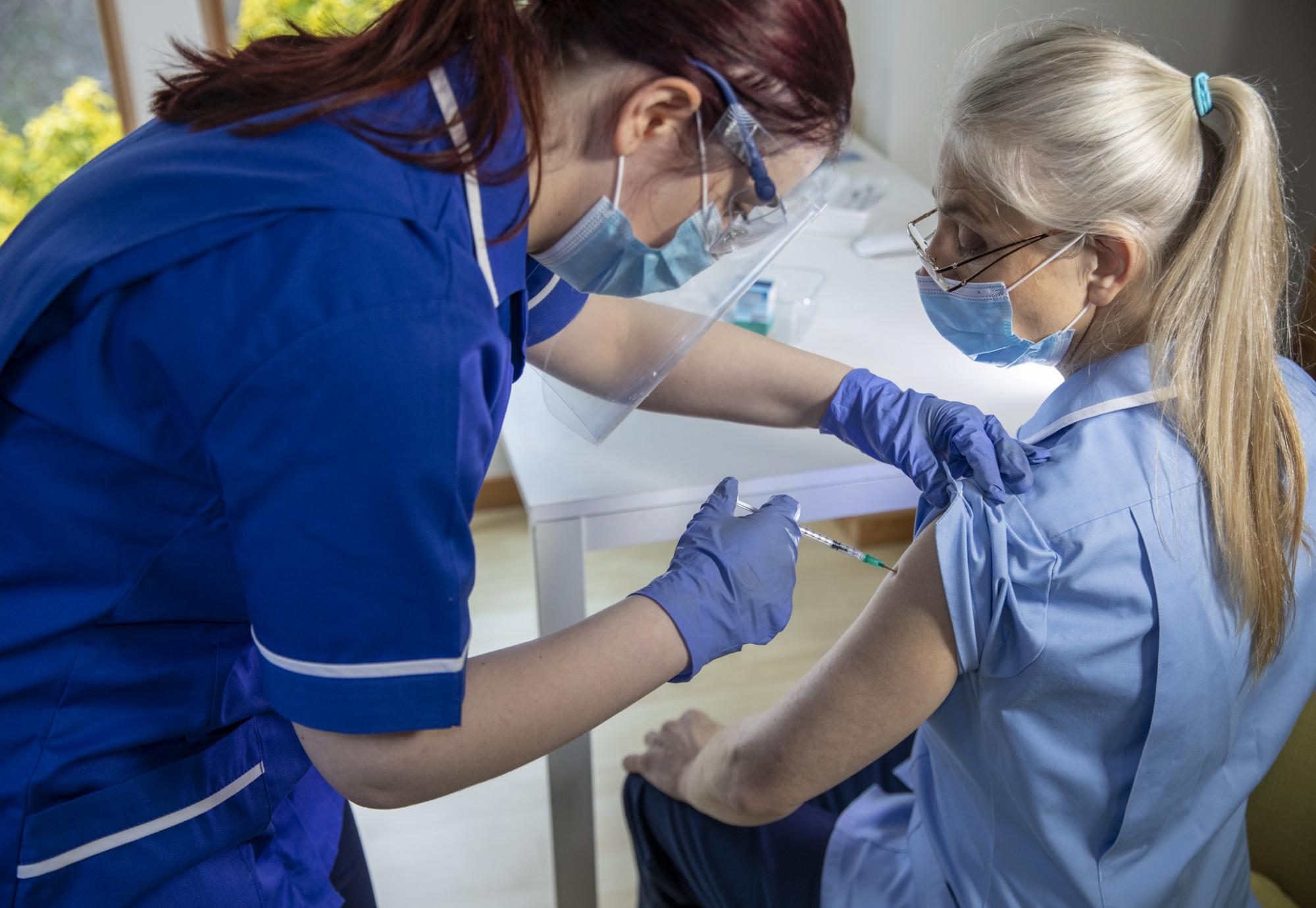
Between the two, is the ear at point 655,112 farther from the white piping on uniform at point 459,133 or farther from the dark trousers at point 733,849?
the dark trousers at point 733,849

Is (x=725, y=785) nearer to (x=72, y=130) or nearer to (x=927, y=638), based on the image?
(x=927, y=638)

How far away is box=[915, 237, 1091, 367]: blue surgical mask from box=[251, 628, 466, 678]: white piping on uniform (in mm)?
632

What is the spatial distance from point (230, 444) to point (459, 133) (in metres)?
0.25

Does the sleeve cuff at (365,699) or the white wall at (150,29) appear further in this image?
the white wall at (150,29)

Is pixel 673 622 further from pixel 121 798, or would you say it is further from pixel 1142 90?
pixel 1142 90

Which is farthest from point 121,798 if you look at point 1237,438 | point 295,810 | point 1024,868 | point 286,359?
point 1237,438

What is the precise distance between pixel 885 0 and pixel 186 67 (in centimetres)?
182

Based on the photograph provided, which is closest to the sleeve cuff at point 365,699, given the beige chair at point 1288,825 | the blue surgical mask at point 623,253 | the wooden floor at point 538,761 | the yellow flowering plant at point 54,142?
the blue surgical mask at point 623,253

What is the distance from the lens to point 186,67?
881mm

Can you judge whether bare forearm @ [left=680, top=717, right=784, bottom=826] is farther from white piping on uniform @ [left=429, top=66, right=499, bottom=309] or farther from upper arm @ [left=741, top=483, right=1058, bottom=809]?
white piping on uniform @ [left=429, top=66, right=499, bottom=309]

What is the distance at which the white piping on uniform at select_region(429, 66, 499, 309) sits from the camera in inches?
30.0

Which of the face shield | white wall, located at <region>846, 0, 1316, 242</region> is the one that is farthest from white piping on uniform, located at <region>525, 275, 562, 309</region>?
white wall, located at <region>846, 0, 1316, 242</region>

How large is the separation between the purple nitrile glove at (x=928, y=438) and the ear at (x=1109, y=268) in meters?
0.15

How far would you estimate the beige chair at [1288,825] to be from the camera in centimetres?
127
